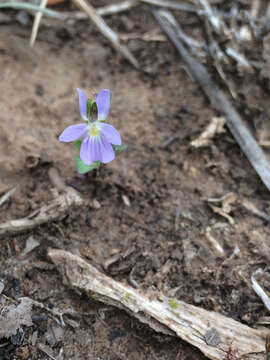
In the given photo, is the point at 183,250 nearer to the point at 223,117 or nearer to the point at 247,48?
the point at 223,117

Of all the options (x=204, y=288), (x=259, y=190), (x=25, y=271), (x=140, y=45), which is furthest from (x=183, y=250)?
(x=140, y=45)

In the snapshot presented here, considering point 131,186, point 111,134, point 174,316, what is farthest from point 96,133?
point 174,316

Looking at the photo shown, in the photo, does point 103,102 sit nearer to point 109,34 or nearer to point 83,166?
point 83,166

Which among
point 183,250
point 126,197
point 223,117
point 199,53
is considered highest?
point 199,53

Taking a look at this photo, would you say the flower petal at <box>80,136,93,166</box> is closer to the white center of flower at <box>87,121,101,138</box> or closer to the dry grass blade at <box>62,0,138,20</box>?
the white center of flower at <box>87,121,101,138</box>

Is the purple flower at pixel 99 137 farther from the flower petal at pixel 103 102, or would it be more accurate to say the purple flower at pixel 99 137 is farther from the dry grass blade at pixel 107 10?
the dry grass blade at pixel 107 10

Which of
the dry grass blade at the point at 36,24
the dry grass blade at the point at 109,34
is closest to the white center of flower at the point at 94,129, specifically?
the dry grass blade at the point at 109,34
